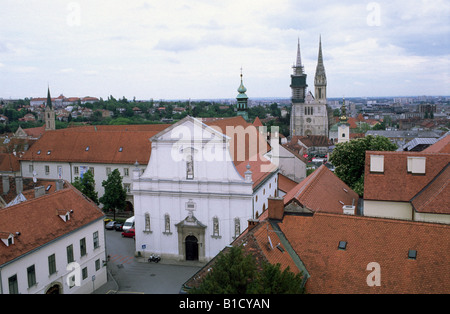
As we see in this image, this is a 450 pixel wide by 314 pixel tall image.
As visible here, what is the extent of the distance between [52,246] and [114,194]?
776 inches

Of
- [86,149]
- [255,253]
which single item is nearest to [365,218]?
[255,253]

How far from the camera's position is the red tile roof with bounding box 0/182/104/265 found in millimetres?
23156

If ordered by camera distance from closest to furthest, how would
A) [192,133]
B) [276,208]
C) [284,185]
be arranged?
[276,208]
[192,133]
[284,185]

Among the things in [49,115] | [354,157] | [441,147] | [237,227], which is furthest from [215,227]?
[49,115]

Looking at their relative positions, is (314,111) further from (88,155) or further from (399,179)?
(399,179)

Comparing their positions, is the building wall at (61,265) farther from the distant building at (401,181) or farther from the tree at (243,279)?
the distant building at (401,181)

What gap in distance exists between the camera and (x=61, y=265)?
25750 mm

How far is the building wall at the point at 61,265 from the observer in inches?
885

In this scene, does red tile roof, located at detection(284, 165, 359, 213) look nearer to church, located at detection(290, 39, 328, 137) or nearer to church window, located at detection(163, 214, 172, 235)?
church window, located at detection(163, 214, 172, 235)

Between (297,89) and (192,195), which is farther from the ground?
(297,89)

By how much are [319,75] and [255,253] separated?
138 metres

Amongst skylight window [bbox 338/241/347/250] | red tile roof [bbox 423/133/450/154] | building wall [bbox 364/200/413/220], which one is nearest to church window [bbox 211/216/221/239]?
building wall [bbox 364/200/413/220]

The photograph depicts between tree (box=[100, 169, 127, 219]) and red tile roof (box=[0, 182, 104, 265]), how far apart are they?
1440 cm

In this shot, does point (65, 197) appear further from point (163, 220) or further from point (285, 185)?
point (285, 185)
